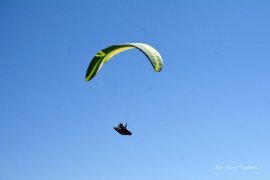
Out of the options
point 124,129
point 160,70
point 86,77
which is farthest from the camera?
point 124,129

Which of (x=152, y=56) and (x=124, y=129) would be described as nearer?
(x=152, y=56)

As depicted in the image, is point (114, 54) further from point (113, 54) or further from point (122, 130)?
point (122, 130)

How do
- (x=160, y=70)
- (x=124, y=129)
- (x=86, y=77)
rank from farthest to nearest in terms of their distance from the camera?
(x=124, y=129), (x=86, y=77), (x=160, y=70)

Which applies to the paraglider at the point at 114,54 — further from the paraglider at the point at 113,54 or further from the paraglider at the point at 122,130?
the paraglider at the point at 122,130

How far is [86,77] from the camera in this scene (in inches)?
1661

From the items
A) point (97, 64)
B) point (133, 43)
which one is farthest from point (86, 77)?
point (133, 43)

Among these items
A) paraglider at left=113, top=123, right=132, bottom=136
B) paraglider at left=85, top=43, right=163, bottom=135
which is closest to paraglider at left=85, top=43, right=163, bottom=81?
paraglider at left=85, top=43, right=163, bottom=135

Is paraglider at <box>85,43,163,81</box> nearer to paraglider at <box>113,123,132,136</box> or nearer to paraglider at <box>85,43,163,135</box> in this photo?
paraglider at <box>85,43,163,135</box>

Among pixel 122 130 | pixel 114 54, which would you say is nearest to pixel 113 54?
pixel 114 54

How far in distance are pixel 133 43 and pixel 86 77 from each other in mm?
4607

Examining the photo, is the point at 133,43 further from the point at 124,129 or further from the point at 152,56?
the point at 124,129

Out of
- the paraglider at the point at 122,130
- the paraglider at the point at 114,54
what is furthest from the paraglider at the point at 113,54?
the paraglider at the point at 122,130

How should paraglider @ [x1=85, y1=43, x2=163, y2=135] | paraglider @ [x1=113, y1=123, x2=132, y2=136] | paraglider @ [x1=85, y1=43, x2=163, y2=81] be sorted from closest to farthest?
1. paraglider @ [x1=85, y1=43, x2=163, y2=135]
2. paraglider @ [x1=85, y1=43, x2=163, y2=81]
3. paraglider @ [x1=113, y1=123, x2=132, y2=136]

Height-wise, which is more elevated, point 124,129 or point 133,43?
point 133,43
